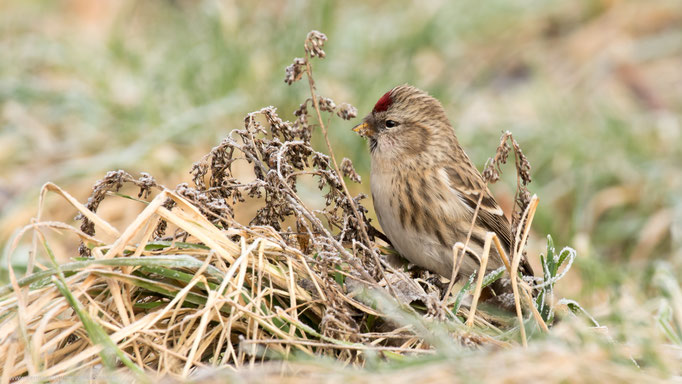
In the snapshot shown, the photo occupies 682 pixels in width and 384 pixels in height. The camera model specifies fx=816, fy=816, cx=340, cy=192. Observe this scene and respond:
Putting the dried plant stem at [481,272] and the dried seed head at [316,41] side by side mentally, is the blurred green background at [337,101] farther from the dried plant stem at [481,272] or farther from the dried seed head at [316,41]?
the dried seed head at [316,41]

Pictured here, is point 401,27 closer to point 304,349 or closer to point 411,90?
point 411,90

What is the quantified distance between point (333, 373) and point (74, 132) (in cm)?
415

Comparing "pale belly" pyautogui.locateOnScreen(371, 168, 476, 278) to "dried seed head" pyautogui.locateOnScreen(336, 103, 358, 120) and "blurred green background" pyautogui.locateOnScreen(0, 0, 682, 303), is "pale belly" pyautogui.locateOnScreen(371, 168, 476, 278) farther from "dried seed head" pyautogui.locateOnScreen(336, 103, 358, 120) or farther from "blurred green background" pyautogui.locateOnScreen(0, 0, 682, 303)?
"blurred green background" pyautogui.locateOnScreen(0, 0, 682, 303)

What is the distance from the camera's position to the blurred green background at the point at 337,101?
5.05 metres

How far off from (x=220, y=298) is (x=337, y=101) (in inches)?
135

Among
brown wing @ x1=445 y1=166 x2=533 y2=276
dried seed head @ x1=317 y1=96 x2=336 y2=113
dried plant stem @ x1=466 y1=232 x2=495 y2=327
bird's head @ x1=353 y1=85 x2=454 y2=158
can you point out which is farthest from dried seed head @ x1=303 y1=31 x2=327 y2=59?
brown wing @ x1=445 y1=166 x2=533 y2=276

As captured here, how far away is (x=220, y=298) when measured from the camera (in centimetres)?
225

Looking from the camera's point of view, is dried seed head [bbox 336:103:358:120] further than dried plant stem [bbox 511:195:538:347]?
Yes

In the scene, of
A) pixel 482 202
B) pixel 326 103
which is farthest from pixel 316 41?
pixel 482 202

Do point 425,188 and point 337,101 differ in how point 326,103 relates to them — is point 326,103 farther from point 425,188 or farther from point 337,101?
point 337,101

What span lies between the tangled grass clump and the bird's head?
0.77 metres

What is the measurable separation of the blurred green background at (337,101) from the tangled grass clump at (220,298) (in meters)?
1.67

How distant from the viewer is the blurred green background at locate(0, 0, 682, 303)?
505cm

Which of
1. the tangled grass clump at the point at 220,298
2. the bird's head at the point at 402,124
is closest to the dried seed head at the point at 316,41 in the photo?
the tangled grass clump at the point at 220,298
